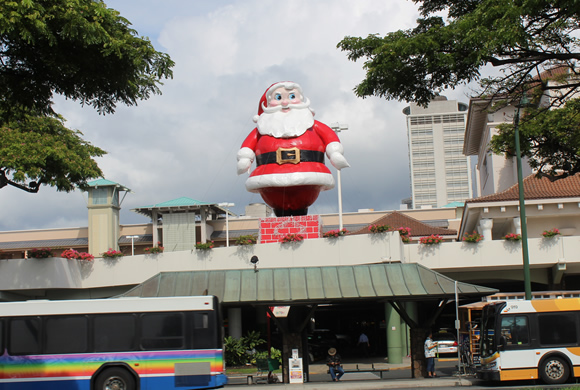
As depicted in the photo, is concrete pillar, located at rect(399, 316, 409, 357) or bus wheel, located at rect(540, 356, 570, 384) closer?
bus wheel, located at rect(540, 356, 570, 384)

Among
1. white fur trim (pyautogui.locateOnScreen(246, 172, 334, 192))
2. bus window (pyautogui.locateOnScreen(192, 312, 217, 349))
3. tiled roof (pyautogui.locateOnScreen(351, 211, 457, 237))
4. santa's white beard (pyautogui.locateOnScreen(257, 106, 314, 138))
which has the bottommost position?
bus window (pyautogui.locateOnScreen(192, 312, 217, 349))

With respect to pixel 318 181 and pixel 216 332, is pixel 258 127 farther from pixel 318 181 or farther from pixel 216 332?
pixel 216 332

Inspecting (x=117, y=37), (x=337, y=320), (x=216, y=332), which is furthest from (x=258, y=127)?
(x=337, y=320)

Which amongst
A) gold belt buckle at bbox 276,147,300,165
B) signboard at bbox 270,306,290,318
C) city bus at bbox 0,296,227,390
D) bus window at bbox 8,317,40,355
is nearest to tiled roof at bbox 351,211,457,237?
gold belt buckle at bbox 276,147,300,165

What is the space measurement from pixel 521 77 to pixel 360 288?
7983mm

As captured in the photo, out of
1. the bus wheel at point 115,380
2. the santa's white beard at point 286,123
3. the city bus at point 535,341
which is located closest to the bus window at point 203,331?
the bus wheel at point 115,380

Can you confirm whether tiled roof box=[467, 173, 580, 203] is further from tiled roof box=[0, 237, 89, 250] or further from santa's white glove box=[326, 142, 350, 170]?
tiled roof box=[0, 237, 89, 250]

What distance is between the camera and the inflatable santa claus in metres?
25.0

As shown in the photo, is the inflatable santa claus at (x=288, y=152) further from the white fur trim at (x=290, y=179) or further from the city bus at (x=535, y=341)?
the city bus at (x=535, y=341)

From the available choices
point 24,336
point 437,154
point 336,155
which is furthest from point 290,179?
point 437,154

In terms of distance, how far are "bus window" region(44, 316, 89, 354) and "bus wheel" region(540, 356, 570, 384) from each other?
11.1 meters

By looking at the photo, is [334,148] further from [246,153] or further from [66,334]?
[66,334]

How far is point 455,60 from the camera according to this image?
10469 millimetres

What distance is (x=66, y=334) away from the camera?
14945 mm
